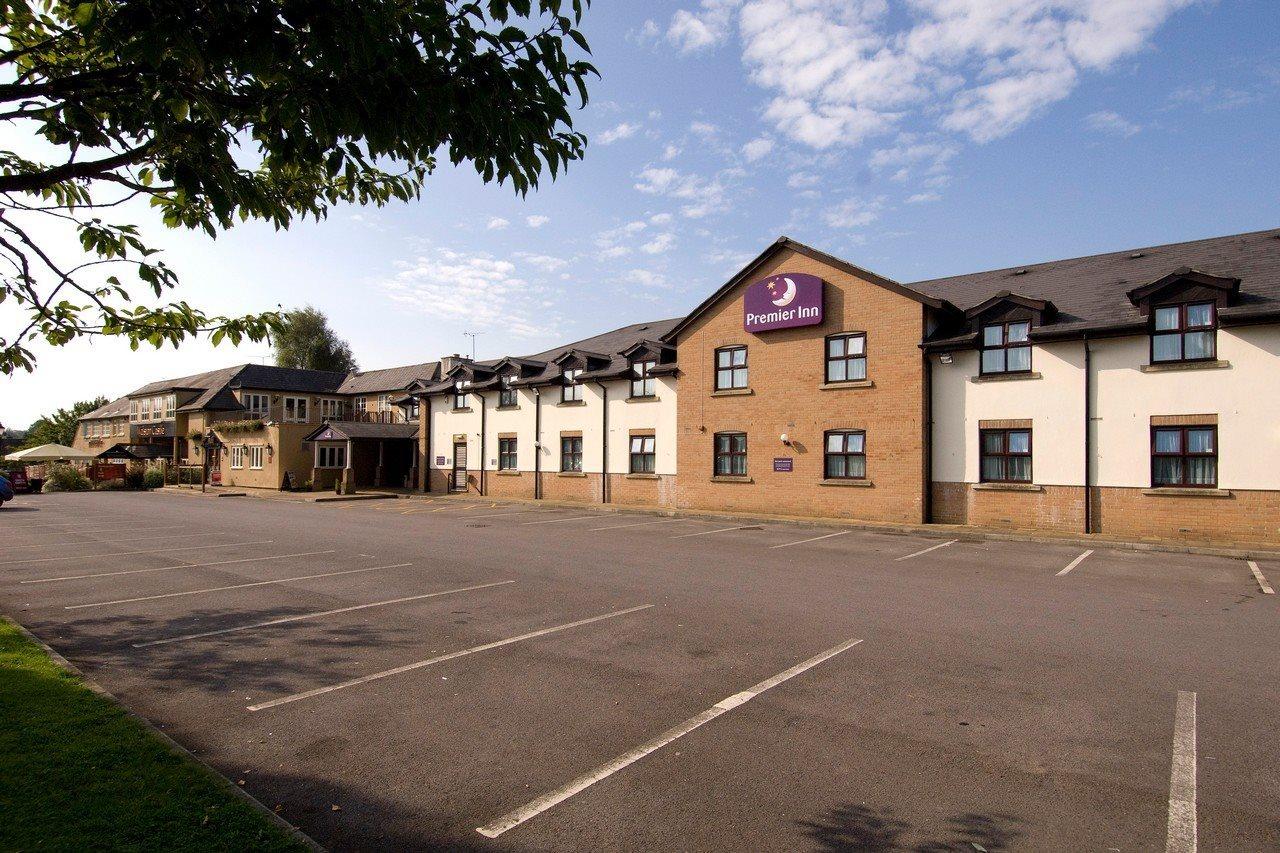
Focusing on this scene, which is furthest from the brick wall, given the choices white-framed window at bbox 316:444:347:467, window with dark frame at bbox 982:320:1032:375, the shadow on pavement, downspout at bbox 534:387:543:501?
white-framed window at bbox 316:444:347:467

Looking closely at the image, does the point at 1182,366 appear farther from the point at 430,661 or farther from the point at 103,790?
the point at 103,790

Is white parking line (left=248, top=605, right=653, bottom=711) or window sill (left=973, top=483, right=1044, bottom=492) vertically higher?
window sill (left=973, top=483, right=1044, bottom=492)

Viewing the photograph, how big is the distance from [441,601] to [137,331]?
554cm

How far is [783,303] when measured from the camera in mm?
25422

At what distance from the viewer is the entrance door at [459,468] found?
37.6m

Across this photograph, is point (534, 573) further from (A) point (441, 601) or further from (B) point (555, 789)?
(B) point (555, 789)

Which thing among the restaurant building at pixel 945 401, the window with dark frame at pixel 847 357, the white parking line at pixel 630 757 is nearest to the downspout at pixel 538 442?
the restaurant building at pixel 945 401

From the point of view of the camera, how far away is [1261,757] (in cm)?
503

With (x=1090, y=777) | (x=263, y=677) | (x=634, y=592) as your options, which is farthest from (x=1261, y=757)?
(x=263, y=677)

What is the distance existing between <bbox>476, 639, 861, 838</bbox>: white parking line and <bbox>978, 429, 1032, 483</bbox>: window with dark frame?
16384 mm

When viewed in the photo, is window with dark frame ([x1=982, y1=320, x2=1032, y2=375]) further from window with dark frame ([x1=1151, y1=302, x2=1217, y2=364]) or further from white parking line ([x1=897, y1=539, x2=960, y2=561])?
white parking line ([x1=897, y1=539, x2=960, y2=561])

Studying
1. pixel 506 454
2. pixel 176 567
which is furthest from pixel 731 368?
pixel 176 567

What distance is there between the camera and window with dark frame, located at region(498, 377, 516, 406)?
1393 inches

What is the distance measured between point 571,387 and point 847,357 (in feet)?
44.1
